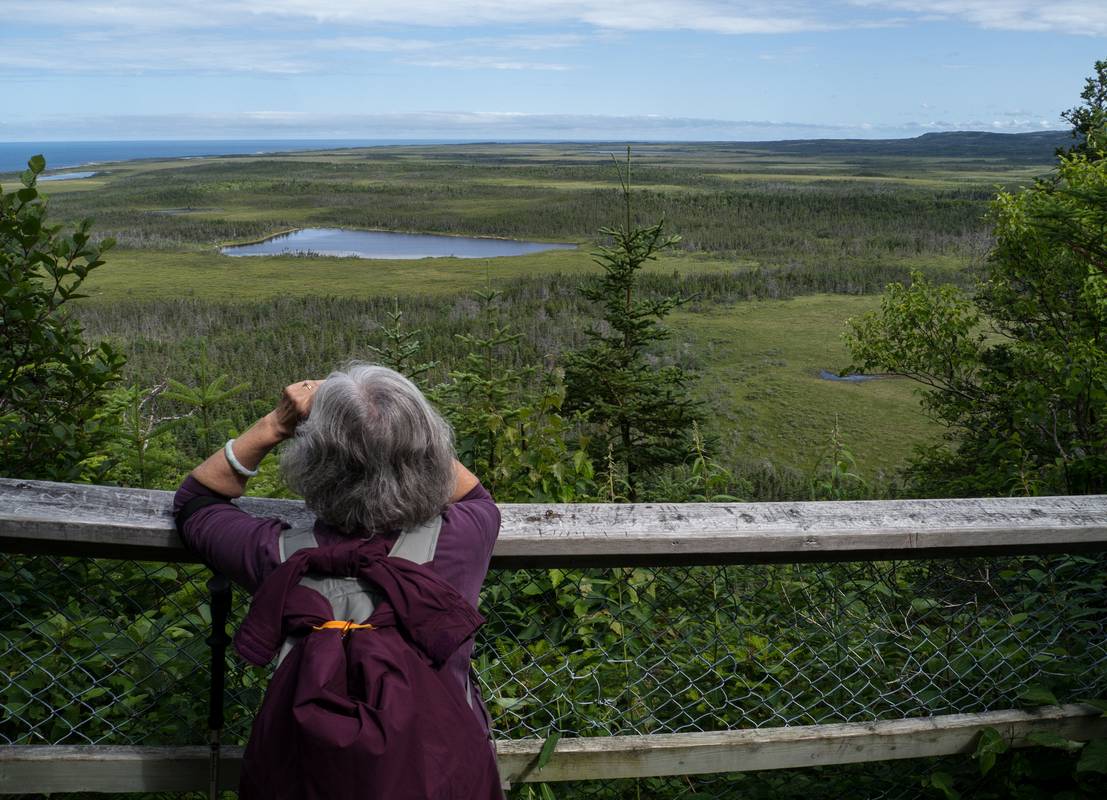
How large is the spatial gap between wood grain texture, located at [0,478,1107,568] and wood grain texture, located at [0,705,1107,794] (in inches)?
17.3

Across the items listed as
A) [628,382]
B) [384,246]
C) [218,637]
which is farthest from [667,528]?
[384,246]

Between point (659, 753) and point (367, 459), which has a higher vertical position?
point (367, 459)

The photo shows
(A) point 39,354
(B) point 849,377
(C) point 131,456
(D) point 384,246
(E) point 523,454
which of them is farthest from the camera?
(D) point 384,246

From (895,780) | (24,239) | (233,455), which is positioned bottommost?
(895,780)

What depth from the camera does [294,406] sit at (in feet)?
5.66

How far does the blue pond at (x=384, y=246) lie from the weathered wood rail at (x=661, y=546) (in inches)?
A: 2214

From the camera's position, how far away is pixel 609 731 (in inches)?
80.5

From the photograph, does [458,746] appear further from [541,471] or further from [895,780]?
[541,471]

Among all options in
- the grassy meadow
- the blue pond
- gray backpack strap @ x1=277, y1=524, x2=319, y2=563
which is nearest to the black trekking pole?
gray backpack strap @ x1=277, y1=524, x2=319, y2=563

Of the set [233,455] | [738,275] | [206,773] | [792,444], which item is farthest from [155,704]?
[738,275]

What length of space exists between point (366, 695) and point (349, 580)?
202 millimetres

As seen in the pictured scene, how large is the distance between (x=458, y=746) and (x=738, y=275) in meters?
44.8

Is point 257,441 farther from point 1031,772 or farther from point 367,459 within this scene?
point 1031,772

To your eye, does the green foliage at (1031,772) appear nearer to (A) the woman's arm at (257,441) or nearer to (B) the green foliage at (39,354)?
(A) the woman's arm at (257,441)
